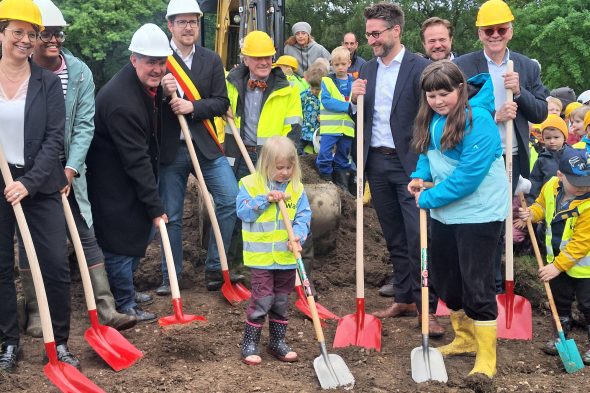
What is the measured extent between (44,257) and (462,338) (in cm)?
267

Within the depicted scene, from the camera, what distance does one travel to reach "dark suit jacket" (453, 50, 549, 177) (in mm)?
5805

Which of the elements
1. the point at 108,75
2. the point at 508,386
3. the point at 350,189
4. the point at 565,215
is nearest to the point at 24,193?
the point at 508,386

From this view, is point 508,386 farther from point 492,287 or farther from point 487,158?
point 487,158

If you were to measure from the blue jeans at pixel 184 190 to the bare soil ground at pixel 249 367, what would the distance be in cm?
51

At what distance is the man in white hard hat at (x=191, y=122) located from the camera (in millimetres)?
6270

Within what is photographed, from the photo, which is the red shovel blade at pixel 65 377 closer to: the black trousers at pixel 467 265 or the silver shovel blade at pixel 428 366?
the silver shovel blade at pixel 428 366

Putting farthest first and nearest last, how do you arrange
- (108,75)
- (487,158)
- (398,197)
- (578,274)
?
(108,75) → (398,197) → (578,274) → (487,158)

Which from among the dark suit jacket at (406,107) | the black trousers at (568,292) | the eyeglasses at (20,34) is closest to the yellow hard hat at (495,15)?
the dark suit jacket at (406,107)

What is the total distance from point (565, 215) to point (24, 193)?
354 cm

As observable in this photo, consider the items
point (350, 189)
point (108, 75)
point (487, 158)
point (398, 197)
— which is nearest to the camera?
point (487, 158)

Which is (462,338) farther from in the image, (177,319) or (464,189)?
(177,319)

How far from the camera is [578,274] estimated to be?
18.4ft

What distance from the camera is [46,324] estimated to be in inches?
187

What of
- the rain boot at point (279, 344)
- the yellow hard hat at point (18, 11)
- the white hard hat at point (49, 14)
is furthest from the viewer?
the white hard hat at point (49, 14)
